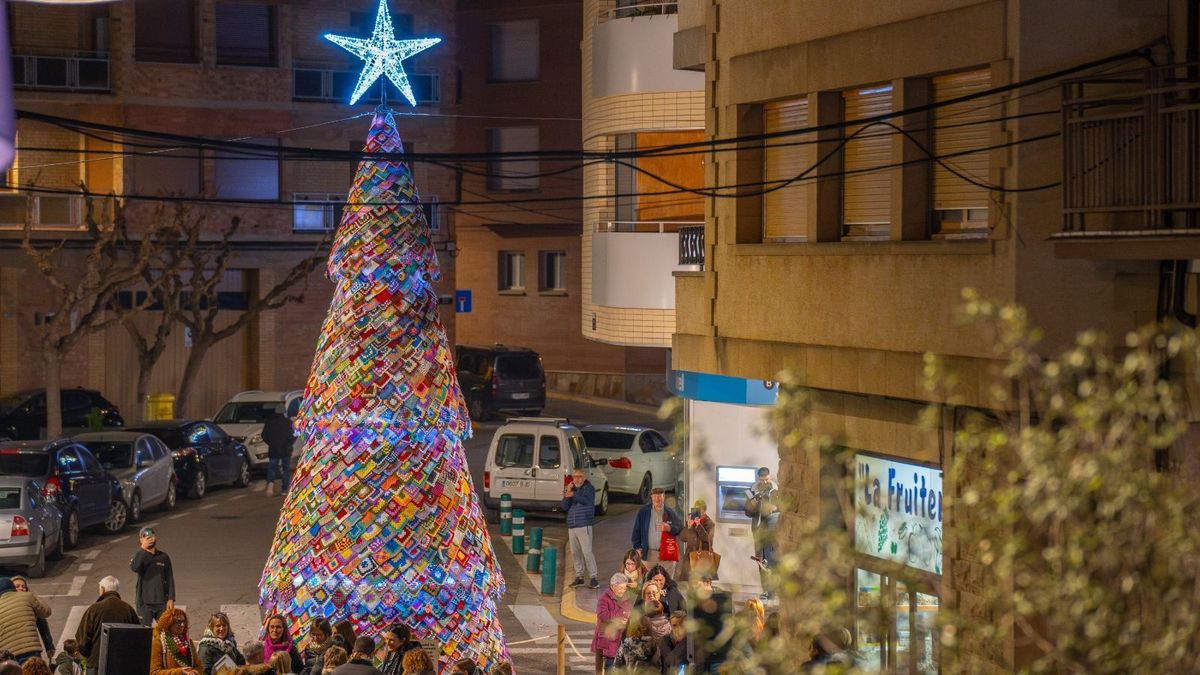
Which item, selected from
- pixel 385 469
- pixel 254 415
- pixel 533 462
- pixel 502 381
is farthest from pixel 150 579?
pixel 502 381

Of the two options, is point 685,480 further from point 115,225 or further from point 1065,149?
point 115,225

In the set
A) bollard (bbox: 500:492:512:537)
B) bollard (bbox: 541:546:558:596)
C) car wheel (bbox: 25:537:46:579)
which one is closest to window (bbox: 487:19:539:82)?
bollard (bbox: 500:492:512:537)

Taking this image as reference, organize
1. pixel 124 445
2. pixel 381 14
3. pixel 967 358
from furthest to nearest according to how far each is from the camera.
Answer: pixel 124 445 → pixel 381 14 → pixel 967 358

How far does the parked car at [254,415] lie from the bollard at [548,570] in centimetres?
1103

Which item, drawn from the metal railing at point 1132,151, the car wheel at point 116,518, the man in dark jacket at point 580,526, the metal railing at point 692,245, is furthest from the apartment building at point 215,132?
the metal railing at point 1132,151

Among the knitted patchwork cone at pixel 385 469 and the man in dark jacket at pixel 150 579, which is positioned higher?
the knitted patchwork cone at pixel 385 469

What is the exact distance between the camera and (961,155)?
13180 mm

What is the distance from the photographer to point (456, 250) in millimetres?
51562

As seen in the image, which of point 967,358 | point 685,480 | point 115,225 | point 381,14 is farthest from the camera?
point 115,225

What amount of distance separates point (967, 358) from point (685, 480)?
11.9 metres

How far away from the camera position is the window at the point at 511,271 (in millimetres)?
58344

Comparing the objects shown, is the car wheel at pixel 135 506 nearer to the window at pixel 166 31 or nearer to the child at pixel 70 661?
the child at pixel 70 661

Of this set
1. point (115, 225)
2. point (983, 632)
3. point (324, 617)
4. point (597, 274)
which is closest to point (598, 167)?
point (597, 274)

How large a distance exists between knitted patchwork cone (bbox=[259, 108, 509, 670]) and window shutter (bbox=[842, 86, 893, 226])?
4.37m
